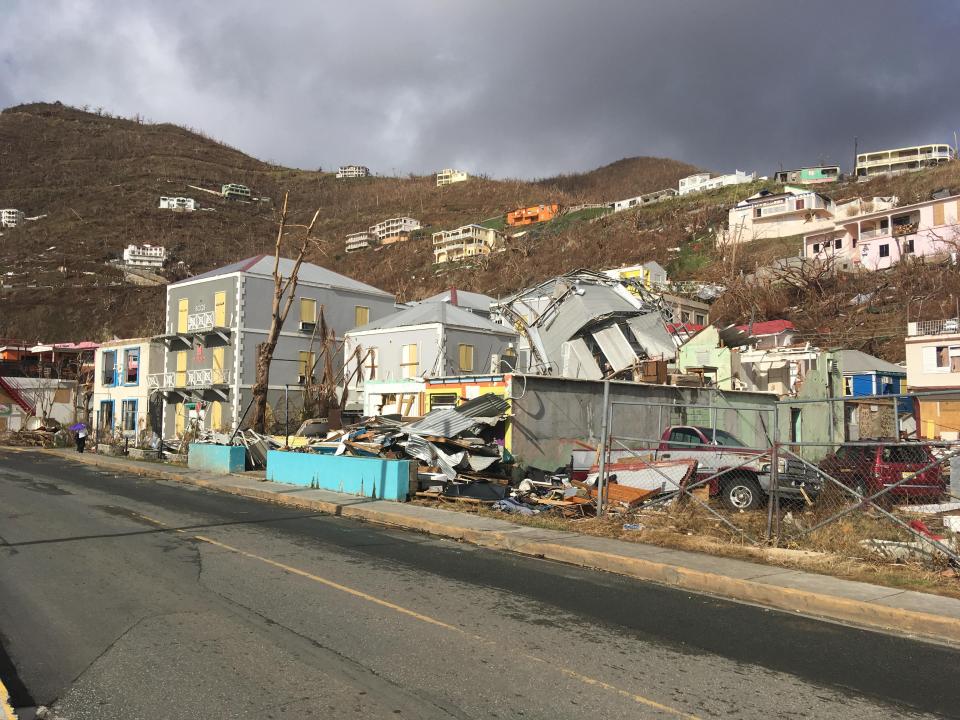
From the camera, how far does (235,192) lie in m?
167

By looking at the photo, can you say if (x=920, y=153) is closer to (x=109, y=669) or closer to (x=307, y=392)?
(x=307, y=392)

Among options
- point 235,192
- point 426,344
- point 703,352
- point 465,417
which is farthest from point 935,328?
point 235,192

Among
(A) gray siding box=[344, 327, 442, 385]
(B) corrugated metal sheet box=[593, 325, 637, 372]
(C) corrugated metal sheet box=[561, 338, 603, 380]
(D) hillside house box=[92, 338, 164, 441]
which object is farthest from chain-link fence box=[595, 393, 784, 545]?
(D) hillside house box=[92, 338, 164, 441]

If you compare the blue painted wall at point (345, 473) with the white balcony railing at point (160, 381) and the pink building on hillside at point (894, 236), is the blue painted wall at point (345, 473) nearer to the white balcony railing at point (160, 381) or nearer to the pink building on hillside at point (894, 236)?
the white balcony railing at point (160, 381)

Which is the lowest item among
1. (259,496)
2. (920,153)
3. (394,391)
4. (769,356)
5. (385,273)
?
(259,496)

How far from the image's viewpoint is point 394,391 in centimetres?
2816

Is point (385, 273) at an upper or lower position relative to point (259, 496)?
upper

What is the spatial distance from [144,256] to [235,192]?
61.0 metres

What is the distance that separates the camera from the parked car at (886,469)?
12.9m

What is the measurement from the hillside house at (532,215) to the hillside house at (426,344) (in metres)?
102

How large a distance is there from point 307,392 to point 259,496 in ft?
57.2

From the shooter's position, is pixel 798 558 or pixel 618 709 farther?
pixel 798 558

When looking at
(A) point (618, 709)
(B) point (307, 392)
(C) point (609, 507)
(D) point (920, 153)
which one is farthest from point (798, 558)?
→ (D) point (920, 153)

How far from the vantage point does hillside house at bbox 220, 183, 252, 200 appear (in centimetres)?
16525
